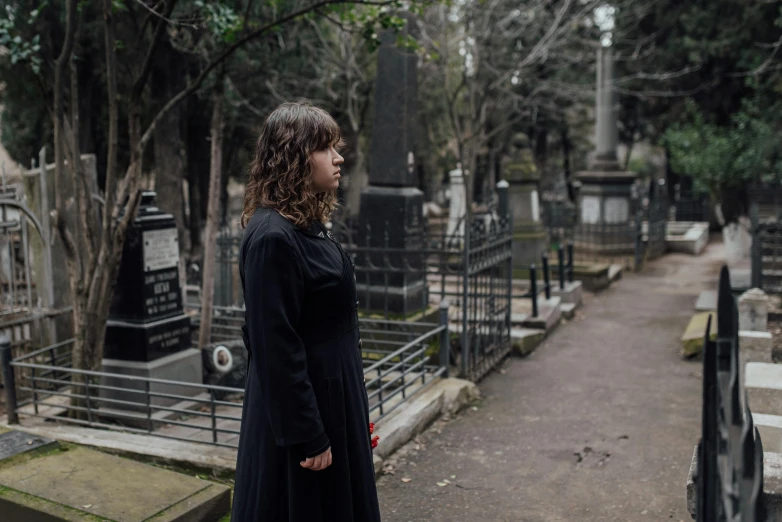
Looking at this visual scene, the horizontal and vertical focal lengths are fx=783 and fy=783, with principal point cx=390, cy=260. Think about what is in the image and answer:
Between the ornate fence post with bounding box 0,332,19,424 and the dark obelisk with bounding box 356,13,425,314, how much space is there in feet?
13.5

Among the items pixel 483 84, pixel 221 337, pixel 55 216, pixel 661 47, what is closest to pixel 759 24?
pixel 661 47

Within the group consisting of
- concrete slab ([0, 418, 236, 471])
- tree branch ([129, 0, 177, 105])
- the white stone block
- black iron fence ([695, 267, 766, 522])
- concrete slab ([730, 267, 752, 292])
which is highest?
tree branch ([129, 0, 177, 105])

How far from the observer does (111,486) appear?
427cm

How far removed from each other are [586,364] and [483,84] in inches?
432

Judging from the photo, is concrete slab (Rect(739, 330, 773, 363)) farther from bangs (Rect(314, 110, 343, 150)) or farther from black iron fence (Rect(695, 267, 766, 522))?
bangs (Rect(314, 110, 343, 150))

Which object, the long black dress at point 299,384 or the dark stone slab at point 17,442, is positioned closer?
the long black dress at point 299,384

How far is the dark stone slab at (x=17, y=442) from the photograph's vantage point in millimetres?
4715

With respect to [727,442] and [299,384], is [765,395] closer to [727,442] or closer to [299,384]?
[727,442]

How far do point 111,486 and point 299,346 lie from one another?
7.13 feet

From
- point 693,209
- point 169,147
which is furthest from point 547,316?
point 693,209

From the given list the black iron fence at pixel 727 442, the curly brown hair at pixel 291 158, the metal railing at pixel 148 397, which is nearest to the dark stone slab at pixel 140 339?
the metal railing at pixel 148 397

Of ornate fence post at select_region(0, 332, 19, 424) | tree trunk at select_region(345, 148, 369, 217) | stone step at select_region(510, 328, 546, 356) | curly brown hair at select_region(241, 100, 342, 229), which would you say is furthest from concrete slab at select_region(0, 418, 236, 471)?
tree trunk at select_region(345, 148, 369, 217)

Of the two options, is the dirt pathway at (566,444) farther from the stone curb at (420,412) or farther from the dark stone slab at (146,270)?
the dark stone slab at (146,270)

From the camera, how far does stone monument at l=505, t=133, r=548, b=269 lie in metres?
15.3
